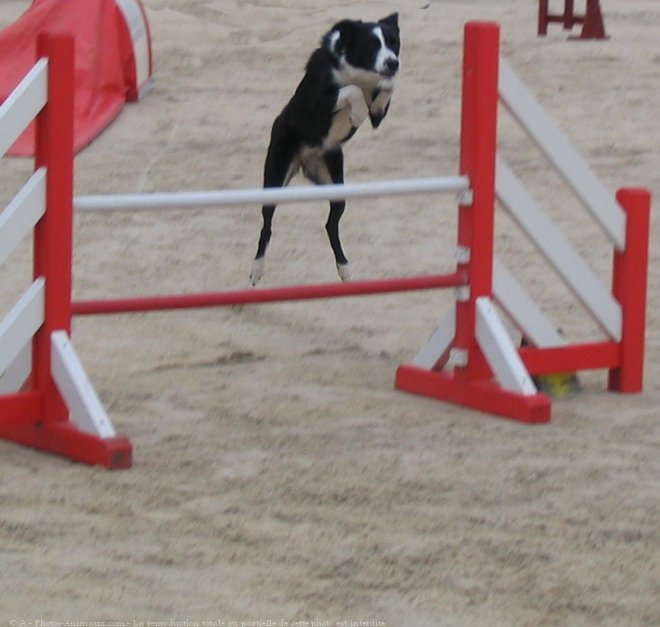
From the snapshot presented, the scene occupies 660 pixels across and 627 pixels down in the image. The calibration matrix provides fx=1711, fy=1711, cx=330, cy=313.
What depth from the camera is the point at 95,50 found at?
1078cm

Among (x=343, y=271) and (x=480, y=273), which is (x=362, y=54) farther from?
(x=480, y=273)

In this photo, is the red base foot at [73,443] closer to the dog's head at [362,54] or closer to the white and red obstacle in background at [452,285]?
the white and red obstacle in background at [452,285]

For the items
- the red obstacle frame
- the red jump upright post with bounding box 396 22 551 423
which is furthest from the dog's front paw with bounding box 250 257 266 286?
the red obstacle frame

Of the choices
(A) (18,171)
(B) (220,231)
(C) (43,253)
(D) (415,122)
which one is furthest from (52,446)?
(D) (415,122)

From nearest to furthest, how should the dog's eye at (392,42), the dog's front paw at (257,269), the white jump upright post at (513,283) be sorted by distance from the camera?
the white jump upright post at (513,283) < the dog's eye at (392,42) < the dog's front paw at (257,269)

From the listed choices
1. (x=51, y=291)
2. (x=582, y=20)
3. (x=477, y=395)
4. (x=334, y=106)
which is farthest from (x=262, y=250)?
(x=582, y=20)

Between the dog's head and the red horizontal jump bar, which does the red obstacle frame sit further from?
the red horizontal jump bar

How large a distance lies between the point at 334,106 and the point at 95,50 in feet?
13.7

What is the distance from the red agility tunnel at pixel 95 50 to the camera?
10648mm

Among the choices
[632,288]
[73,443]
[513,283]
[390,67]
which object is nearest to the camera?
[73,443]

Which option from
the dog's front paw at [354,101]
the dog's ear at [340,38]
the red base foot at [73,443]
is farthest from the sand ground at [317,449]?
the dog's ear at [340,38]

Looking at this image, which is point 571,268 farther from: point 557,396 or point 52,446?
point 52,446

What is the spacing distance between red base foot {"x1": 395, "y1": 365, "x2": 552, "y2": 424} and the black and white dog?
1463 millimetres

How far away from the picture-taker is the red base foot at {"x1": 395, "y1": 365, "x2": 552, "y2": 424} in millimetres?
5301
